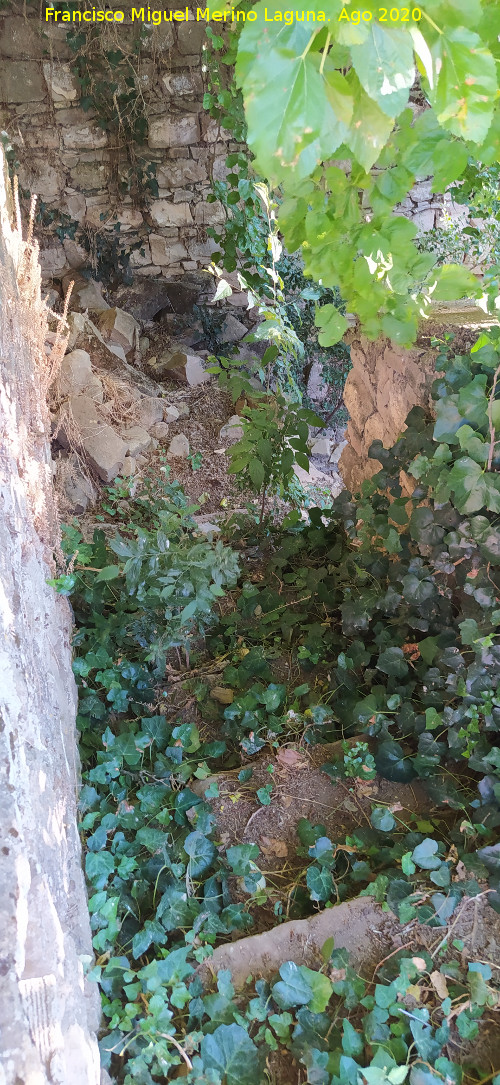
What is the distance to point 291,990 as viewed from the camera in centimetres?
123

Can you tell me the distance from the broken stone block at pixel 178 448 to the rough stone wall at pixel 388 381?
1470 mm

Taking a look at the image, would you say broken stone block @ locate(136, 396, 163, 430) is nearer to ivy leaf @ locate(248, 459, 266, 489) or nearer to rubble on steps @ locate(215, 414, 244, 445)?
rubble on steps @ locate(215, 414, 244, 445)

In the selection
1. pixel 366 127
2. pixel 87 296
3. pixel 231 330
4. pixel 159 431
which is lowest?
pixel 159 431

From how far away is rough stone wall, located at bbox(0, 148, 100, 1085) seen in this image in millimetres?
818

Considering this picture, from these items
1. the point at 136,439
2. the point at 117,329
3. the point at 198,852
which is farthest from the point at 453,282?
the point at 117,329

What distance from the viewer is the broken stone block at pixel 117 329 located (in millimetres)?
4957

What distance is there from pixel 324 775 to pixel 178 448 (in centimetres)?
284

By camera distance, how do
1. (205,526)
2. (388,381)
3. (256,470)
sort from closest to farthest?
(388,381), (256,470), (205,526)

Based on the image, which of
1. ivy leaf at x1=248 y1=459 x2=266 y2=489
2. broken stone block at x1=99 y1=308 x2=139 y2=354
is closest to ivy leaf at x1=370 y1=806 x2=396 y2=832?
ivy leaf at x1=248 y1=459 x2=266 y2=489

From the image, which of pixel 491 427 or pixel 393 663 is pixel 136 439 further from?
pixel 491 427

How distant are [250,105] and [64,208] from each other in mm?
5483

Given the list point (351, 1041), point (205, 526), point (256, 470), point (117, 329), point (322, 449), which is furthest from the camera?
point (322, 449)

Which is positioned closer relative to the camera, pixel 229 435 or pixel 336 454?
pixel 229 435

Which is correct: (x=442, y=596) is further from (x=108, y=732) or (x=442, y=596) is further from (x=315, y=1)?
(x=315, y=1)
